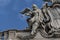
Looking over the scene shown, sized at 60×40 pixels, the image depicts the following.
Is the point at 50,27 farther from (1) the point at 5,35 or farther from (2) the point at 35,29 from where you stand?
(1) the point at 5,35

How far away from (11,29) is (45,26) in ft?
7.20

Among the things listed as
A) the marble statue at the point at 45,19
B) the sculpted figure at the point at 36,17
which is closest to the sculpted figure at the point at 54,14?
the marble statue at the point at 45,19

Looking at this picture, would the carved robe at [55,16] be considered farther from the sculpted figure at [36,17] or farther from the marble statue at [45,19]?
the sculpted figure at [36,17]

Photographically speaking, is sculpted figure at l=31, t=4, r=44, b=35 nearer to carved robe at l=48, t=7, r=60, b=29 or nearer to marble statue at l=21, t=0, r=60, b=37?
marble statue at l=21, t=0, r=60, b=37

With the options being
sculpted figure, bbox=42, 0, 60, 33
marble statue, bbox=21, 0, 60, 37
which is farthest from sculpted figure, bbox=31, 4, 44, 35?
sculpted figure, bbox=42, 0, 60, 33

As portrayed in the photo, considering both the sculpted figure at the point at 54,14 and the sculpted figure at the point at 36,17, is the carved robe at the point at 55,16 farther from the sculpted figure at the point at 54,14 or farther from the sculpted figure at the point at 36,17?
the sculpted figure at the point at 36,17

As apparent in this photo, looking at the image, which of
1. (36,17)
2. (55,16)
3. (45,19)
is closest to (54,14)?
(55,16)

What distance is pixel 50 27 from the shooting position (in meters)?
21.0

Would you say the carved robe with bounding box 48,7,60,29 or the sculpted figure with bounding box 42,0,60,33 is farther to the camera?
the carved robe with bounding box 48,7,60,29

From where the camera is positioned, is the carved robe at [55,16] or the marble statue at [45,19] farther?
the carved robe at [55,16]

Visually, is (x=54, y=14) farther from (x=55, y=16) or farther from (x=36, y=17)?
(x=36, y=17)

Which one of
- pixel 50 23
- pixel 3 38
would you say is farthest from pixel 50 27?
pixel 3 38

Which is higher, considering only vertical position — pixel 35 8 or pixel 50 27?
pixel 35 8

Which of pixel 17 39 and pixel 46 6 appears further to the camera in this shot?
pixel 46 6
